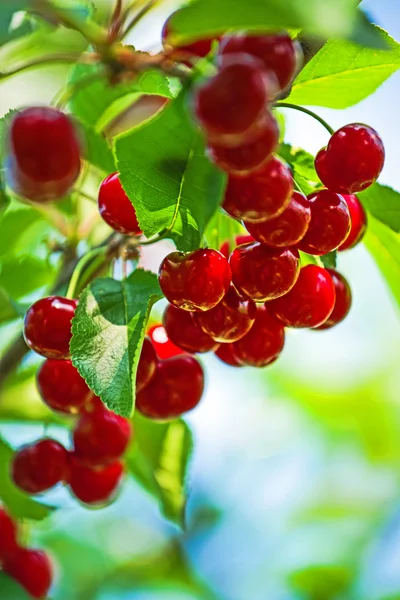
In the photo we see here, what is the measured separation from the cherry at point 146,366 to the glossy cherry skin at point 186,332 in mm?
55

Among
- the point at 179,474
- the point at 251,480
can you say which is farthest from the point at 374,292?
the point at 179,474

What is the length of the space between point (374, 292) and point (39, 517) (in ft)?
7.85

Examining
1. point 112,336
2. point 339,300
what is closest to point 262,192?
point 112,336

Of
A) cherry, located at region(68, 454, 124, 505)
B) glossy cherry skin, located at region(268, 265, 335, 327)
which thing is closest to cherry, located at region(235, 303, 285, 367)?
glossy cherry skin, located at region(268, 265, 335, 327)

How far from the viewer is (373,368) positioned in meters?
3.79

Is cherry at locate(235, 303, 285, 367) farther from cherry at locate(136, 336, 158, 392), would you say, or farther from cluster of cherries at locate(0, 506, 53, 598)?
cluster of cherries at locate(0, 506, 53, 598)

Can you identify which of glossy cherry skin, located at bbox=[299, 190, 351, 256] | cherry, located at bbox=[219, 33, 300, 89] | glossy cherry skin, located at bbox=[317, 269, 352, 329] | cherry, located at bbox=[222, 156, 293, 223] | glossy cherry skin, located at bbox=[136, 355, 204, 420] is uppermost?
cherry, located at bbox=[219, 33, 300, 89]

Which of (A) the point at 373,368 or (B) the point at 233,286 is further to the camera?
(A) the point at 373,368

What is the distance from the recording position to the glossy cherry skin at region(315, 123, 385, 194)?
1.07 metres

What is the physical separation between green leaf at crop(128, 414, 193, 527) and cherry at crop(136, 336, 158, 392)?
0.45m

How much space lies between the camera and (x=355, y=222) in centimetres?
130

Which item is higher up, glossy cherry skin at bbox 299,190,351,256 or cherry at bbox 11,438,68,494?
glossy cherry skin at bbox 299,190,351,256

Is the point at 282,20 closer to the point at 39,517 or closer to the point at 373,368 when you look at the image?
the point at 39,517

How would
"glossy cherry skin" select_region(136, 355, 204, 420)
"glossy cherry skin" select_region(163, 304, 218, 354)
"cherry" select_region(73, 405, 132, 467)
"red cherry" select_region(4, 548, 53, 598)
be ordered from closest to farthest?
1. "glossy cherry skin" select_region(163, 304, 218, 354)
2. "glossy cherry skin" select_region(136, 355, 204, 420)
3. "cherry" select_region(73, 405, 132, 467)
4. "red cherry" select_region(4, 548, 53, 598)
